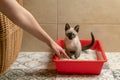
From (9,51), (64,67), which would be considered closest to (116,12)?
(64,67)

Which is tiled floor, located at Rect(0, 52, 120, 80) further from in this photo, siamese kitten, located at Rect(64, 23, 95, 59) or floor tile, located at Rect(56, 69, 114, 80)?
siamese kitten, located at Rect(64, 23, 95, 59)

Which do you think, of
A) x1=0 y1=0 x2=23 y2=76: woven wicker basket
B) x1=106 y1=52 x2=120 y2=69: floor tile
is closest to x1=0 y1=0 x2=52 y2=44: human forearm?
x1=0 y1=0 x2=23 y2=76: woven wicker basket

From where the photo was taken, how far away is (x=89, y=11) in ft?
4.24

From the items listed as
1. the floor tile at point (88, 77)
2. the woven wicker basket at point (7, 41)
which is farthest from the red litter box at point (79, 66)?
the woven wicker basket at point (7, 41)

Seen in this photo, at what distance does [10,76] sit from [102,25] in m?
0.56

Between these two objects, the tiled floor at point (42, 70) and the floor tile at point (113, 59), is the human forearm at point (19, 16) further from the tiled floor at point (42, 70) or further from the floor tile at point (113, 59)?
the floor tile at point (113, 59)

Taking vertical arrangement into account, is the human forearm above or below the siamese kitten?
above

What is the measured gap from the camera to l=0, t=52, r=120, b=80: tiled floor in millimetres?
1100

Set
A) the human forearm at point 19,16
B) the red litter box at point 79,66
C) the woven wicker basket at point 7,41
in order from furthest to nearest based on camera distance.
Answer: the red litter box at point 79,66 → the woven wicker basket at point 7,41 → the human forearm at point 19,16

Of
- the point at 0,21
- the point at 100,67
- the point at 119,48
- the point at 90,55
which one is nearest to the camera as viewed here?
the point at 0,21

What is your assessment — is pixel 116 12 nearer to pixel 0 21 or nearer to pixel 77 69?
pixel 77 69

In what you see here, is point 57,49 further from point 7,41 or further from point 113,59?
point 113,59

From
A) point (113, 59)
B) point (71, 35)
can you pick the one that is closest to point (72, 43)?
point (71, 35)

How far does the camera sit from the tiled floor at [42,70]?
3.61 ft
